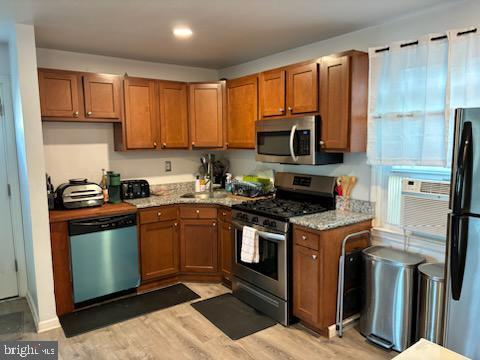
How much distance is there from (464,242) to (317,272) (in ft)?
3.58

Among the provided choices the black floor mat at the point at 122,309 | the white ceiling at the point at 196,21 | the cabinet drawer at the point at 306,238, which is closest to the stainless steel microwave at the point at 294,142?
the cabinet drawer at the point at 306,238

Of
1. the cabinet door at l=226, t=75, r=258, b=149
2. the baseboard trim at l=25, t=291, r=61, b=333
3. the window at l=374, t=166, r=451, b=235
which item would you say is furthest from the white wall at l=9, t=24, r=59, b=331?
the window at l=374, t=166, r=451, b=235

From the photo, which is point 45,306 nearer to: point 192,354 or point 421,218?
point 192,354

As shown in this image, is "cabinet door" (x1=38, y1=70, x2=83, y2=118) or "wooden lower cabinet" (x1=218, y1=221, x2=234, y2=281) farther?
"wooden lower cabinet" (x1=218, y1=221, x2=234, y2=281)

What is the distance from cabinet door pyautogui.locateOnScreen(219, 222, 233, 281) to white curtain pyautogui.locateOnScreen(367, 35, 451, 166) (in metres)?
1.57

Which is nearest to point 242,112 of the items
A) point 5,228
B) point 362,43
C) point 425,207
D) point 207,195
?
point 207,195

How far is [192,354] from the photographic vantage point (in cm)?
260

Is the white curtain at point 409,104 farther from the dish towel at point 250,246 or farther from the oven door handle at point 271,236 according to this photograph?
the dish towel at point 250,246

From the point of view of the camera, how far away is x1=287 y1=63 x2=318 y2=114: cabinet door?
121 inches

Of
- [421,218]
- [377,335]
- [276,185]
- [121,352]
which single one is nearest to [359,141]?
[421,218]

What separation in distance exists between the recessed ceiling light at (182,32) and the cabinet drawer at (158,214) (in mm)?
1665

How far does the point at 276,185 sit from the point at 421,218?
4.98 ft

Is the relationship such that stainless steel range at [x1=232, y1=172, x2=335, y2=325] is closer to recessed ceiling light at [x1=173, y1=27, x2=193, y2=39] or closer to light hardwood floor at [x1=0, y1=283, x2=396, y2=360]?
light hardwood floor at [x1=0, y1=283, x2=396, y2=360]
